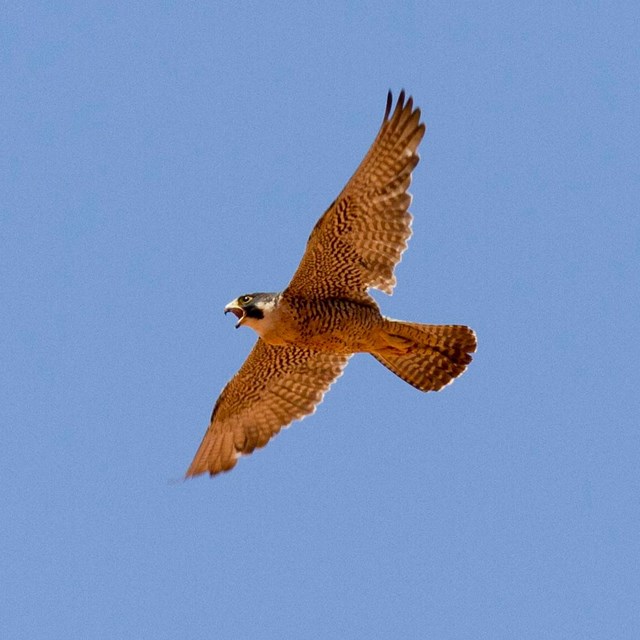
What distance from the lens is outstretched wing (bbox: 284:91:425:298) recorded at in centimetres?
1357

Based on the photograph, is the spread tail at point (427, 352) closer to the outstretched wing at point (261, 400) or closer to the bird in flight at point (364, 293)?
the bird in flight at point (364, 293)

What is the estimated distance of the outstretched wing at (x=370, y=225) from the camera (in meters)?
13.6

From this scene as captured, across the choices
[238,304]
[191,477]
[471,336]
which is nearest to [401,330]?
[471,336]

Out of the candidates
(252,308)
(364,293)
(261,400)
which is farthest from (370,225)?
(261,400)

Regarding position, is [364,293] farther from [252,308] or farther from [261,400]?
[261,400]

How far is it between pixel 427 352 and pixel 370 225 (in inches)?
61.3

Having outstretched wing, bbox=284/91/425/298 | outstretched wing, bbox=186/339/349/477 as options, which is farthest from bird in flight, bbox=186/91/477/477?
outstretched wing, bbox=186/339/349/477

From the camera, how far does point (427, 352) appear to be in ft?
47.4

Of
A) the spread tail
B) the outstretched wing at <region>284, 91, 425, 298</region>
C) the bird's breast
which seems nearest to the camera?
the outstretched wing at <region>284, 91, 425, 298</region>

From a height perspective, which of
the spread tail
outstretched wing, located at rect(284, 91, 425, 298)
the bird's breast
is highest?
outstretched wing, located at rect(284, 91, 425, 298)

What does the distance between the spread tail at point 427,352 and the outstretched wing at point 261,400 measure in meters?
0.89

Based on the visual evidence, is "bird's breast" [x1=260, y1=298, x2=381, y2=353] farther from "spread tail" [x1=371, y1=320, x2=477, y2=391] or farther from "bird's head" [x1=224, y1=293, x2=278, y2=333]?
"spread tail" [x1=371, y1=320, x2=477, y2=391]

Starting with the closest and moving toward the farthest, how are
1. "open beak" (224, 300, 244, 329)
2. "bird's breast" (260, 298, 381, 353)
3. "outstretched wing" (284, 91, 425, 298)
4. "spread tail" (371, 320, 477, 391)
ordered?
1. "outstretched wing" (284, 91, 425, 298)
2. "open beak" (224, 300, 244, 329)
3. "bird's breast" (260, 298, 381, 353)
4. "spread tail" (371, 320, 477, 391)

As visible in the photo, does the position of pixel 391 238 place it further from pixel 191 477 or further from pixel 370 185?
pixel 191 477
